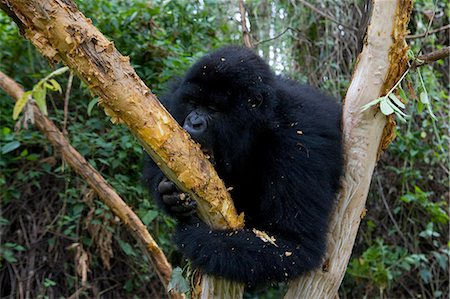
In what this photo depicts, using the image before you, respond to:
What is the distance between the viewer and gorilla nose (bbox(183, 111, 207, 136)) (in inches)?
91.2

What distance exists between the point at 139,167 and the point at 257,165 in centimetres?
167

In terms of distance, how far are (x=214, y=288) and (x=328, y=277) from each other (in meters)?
0.48

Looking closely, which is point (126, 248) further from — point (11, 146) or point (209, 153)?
point (209, 153)

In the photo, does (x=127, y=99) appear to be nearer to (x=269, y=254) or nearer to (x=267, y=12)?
(x=269, y=254)

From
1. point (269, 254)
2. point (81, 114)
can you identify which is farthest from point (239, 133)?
point (81, 114)

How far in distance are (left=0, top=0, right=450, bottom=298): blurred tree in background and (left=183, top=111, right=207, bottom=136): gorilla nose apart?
1392 mm

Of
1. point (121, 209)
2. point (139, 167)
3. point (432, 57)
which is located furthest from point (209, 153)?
point (139, 167)

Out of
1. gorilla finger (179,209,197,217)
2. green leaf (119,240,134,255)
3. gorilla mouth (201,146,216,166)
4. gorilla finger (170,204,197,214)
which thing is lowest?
green leaf (119,240,134,255)

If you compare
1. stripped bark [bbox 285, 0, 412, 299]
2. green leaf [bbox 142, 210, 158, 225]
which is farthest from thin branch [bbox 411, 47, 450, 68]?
green leaf [bbox 142, 210, 158, 225]

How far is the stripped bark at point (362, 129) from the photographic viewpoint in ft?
7.59

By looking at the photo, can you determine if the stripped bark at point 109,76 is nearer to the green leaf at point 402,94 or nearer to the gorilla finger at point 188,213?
the gorilla finger at point 188,213

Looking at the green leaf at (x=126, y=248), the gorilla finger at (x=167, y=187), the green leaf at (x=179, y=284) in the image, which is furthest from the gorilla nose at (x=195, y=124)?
the green leaf at (x=126, y=248)

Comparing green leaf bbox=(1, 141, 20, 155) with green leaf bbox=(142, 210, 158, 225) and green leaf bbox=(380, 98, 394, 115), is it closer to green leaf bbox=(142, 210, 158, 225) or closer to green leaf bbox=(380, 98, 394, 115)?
green leaf bbox=(142, 210, 158, 225)

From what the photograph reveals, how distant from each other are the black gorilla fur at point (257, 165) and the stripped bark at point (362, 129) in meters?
0.07
